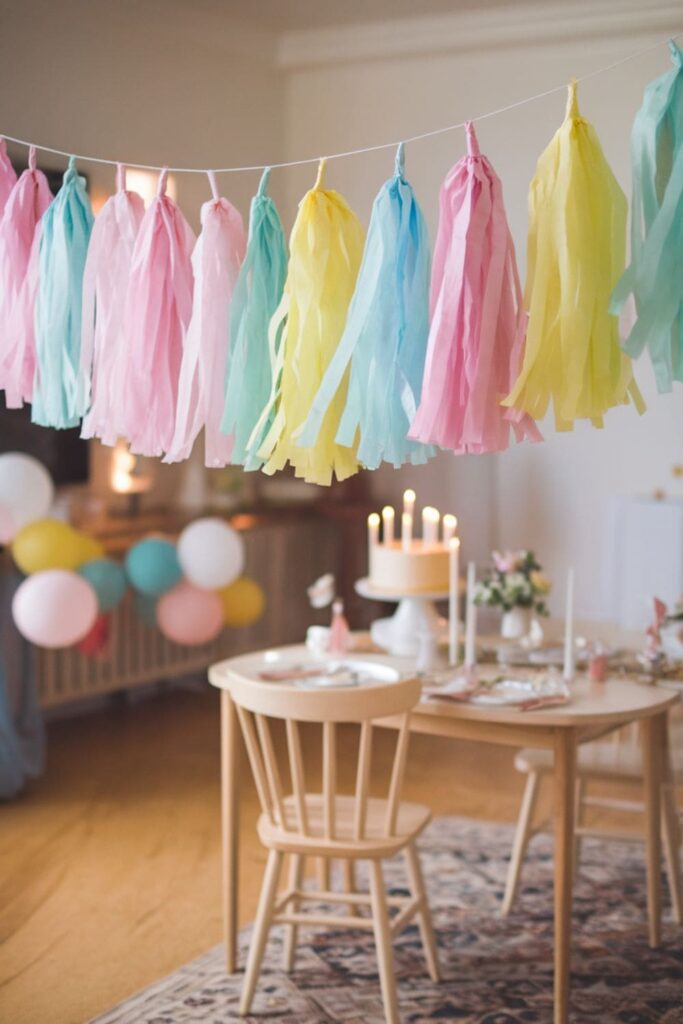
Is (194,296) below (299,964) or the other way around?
the other way around

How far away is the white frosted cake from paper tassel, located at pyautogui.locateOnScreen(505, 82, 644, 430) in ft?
5.21

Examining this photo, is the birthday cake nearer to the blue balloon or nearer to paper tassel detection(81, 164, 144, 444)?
paper tassel detection(81, 164, 144, 444)

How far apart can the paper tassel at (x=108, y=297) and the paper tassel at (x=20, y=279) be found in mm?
109

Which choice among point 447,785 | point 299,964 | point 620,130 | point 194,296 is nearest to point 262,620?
point 447,785

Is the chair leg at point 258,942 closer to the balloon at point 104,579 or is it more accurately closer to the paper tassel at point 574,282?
the paper tassel at point 574,282

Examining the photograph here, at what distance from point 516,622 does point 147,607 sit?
5.70 ft

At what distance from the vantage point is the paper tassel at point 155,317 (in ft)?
6.58

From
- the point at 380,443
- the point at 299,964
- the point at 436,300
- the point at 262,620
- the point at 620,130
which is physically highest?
the point at 620,130

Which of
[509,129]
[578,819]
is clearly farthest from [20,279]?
[509,129]

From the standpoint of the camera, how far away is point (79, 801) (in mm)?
4203

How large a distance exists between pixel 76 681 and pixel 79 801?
101 cm

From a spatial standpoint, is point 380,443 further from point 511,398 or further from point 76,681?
point 76,681

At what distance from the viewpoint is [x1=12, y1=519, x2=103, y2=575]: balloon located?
13.4 ft

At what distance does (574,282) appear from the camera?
165 cm
